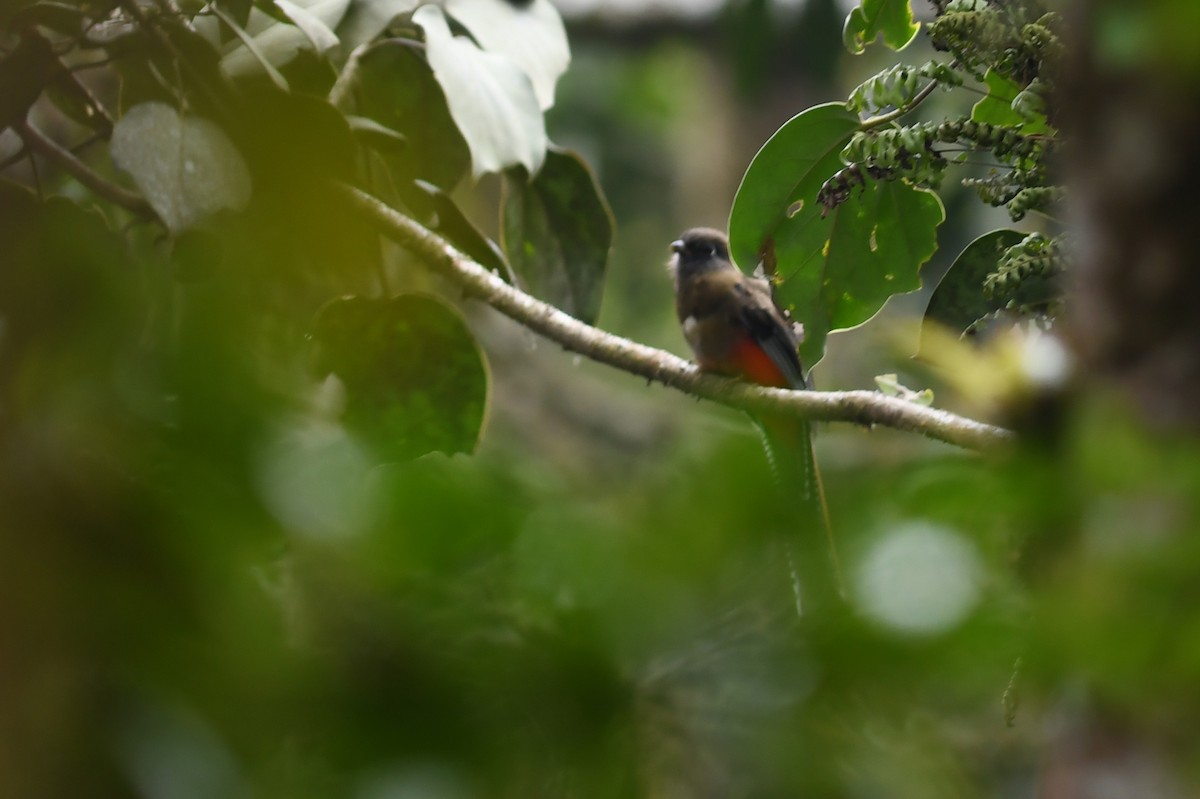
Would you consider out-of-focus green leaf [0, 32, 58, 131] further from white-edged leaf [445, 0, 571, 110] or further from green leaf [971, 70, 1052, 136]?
green leaf [971, 70, 1052, 136]

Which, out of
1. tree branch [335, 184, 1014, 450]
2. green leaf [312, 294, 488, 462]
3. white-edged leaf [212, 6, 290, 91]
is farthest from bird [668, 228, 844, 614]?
white-edged leaf [212, 6, 290, 91]

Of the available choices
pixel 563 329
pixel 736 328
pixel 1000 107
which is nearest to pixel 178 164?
pixel 563 329

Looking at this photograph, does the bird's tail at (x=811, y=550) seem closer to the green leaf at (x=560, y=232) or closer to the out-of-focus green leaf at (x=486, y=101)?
the out-of-focus green leaf at (x=486, y=101)

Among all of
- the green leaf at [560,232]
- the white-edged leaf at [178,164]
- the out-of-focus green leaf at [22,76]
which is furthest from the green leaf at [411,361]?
the out-of-focus green leaf at [22,76]

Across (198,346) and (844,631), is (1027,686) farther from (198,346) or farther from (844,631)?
(198,346)

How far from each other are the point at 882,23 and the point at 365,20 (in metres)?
1.04

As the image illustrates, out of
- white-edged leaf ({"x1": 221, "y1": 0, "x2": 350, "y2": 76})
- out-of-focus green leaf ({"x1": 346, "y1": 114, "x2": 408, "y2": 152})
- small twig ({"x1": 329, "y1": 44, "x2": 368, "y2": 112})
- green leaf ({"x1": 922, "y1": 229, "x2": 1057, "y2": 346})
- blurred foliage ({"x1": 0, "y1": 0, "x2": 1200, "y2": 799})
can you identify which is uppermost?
white-edged leaf ({"x1": 221, "y1": 0, "x2": 350, "y2": 76})

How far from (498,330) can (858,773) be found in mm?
6844

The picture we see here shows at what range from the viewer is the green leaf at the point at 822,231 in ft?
6.51

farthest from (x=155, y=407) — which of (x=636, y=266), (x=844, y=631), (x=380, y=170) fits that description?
(x=636, y=266)

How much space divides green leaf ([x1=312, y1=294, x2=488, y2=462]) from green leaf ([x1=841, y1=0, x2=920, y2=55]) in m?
0.88

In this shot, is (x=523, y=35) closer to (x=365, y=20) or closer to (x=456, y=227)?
(x=365, y=20)

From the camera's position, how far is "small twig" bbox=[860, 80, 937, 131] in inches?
68.4

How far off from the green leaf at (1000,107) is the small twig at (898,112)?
79mm
